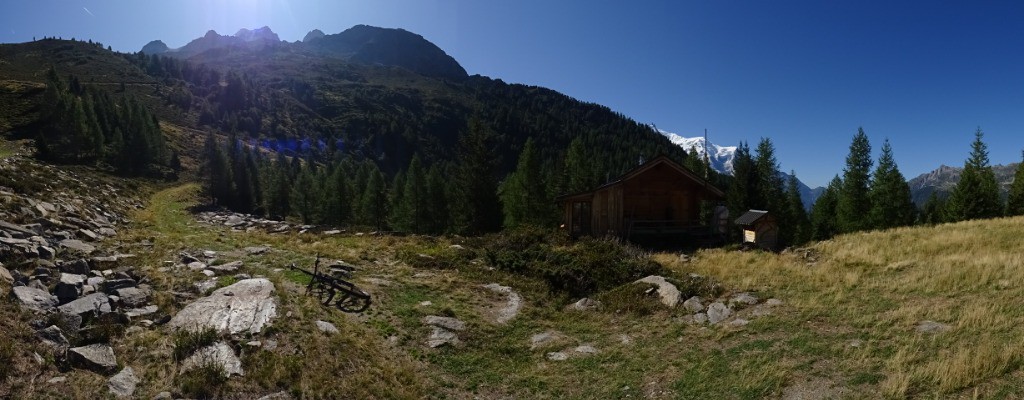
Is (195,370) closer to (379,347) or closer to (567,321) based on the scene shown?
(379,347)

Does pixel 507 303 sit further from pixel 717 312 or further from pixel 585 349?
pixel 717 312

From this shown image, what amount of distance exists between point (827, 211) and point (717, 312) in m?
60.0

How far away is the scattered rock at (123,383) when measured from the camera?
734 centimetres

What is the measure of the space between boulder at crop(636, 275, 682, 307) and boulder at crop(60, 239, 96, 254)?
18.1m

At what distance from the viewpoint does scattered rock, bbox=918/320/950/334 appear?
9172 millimetres

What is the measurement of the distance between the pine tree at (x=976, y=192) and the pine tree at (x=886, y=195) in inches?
318

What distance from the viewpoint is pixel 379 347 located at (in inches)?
429

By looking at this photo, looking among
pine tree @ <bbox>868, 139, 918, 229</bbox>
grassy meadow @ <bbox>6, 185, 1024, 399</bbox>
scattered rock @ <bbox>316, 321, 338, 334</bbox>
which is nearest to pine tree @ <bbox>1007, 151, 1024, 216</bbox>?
pine tree @ <bbox>868, 139, 918, 229</bbox>

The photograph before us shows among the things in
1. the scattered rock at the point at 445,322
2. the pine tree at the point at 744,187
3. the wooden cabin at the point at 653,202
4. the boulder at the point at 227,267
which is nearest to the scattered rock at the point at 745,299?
the scattered rock at the point at 445,322

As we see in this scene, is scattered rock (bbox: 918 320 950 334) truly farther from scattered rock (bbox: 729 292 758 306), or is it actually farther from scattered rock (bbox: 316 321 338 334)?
scattered rock (bbox: 316 321 338 334)

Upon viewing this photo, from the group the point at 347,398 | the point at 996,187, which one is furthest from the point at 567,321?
the point at 996,187

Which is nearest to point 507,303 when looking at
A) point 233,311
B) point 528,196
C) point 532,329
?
point 532,329

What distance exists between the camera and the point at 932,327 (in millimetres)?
9430

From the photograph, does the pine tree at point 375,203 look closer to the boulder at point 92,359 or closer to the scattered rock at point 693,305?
the scattered rock at point 693,305
